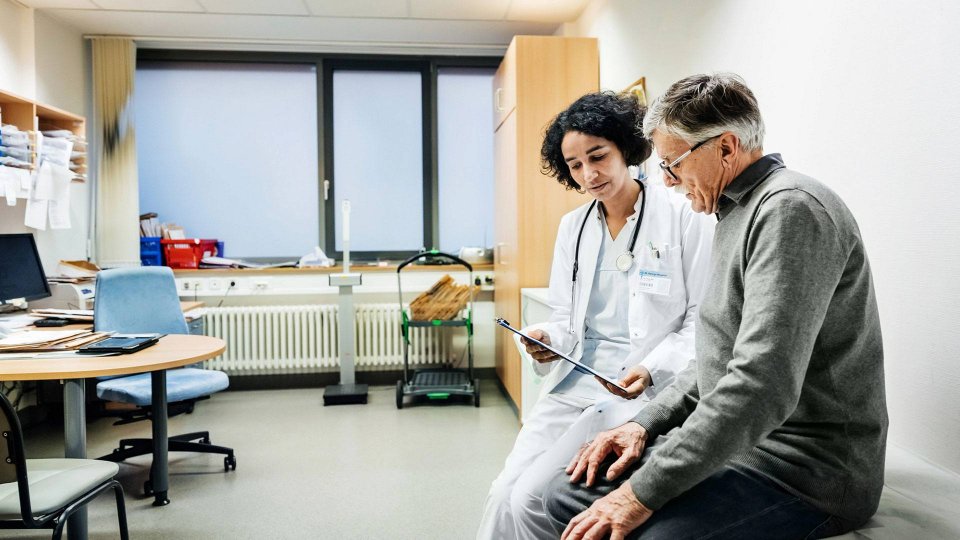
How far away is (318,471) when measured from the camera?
9.84ft

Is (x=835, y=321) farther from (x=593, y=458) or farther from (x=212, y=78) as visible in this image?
(x=212, y=78)

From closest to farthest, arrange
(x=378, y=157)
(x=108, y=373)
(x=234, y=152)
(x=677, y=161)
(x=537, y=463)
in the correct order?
(x=677, y=161) → (x=537, y=463) → (x=108, y=373) → (x=234, y=152) → (x=378, y=157)

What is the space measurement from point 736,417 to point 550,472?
0.65m

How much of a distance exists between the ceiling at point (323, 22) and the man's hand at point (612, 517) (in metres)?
3.51

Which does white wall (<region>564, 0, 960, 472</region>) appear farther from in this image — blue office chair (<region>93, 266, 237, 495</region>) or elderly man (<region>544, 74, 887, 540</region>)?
blue office chair (<region>93, 266, 237, 495</region>)

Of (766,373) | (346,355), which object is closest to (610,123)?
(766,373)

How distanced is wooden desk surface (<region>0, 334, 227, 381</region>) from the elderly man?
1649 millimetres

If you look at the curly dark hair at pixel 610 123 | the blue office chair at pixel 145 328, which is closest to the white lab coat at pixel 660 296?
the curly dark hair at pixel 610 123

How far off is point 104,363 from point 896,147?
7.90 feet

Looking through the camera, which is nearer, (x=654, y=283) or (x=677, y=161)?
(x=677, y=161)

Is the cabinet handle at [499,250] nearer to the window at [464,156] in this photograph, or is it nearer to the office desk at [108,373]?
the window at [464,156]

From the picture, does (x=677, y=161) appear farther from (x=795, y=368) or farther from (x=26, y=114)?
(x=26, y=114)

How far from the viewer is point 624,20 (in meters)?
3.26

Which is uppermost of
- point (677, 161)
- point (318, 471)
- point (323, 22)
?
point (323, 22)
